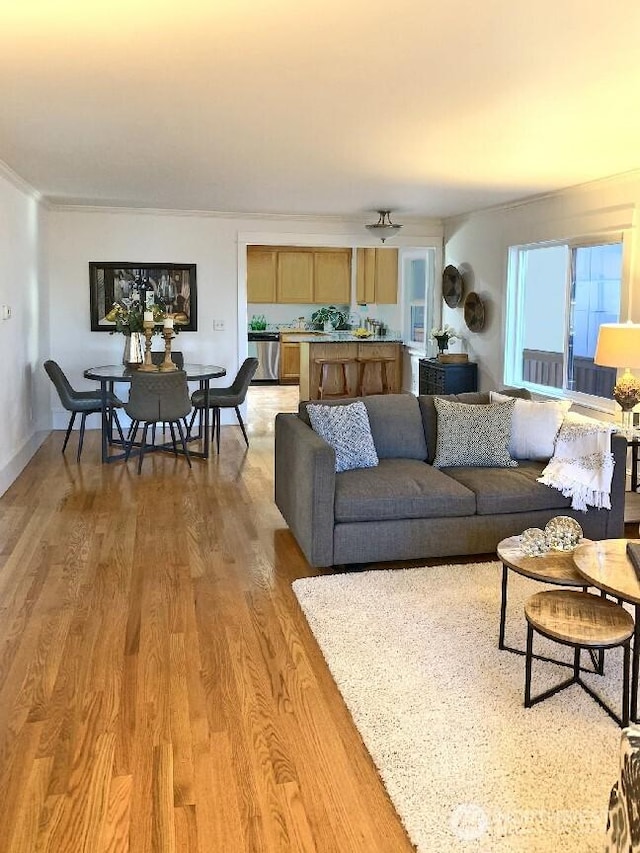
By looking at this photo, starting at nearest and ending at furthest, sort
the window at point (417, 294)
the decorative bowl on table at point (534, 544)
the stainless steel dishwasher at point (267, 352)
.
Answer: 1. the decorative bowl on table at point (534, 544)
2. the window at point (417, 294)
3. the stainless steel dishwasher at point (267, 352)

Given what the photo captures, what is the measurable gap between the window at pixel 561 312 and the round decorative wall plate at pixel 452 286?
1085 millimetres

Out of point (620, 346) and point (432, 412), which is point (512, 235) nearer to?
point (620, 346)

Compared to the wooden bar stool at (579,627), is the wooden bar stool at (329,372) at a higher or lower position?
higher

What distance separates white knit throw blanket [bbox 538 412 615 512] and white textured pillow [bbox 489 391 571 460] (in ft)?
1.08

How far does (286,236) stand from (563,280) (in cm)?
317

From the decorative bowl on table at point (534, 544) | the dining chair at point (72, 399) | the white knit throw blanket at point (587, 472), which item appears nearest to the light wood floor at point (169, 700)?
the decorative bowl on table at point (534, 544)

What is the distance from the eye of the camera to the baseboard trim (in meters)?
5.66

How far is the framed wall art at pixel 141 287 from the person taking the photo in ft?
26.7

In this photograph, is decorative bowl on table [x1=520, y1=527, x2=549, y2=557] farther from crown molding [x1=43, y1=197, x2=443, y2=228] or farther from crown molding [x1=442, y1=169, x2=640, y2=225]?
crown molding [x1=43, y1=197, x2=443, y2=228]

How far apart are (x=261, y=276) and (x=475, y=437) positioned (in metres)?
8.35

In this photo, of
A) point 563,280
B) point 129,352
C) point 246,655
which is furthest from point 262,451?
point 246,655

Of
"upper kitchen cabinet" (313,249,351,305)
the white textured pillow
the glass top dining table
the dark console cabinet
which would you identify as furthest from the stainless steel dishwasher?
the white textured pillow

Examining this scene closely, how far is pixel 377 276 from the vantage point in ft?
39.4

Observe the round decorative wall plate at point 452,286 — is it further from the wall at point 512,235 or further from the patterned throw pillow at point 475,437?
the patterned throw pillow at point 475,437
